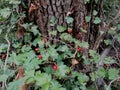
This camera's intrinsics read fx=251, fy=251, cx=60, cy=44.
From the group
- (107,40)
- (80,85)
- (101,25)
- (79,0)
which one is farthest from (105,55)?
(79,0)

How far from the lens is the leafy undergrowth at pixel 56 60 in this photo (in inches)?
72.5

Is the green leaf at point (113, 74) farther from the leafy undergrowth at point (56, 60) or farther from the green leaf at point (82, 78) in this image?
the green leaf at point (82, 78)

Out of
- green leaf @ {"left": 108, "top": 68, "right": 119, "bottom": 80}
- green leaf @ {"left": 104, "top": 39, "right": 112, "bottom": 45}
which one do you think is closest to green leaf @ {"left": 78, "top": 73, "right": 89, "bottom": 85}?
green leaf @ {"left": 108, "top": 68, "right": 119, "bottom": 80}

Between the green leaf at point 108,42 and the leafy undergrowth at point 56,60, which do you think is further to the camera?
the green leaf at point 108,42

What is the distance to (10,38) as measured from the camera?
2121 millimetres

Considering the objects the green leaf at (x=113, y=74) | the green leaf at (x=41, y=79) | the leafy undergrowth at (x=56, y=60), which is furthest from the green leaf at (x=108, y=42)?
the green leaf at (x=41, y=79)

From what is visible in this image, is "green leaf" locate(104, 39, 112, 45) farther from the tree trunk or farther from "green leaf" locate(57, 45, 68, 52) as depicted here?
"green leaf" locate(57, 45, 68, 52)

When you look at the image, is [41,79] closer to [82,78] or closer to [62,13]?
[82,78]

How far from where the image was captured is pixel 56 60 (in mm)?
1948

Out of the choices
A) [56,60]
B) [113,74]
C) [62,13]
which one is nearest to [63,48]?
[56,60]

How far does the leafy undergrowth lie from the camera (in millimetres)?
1842

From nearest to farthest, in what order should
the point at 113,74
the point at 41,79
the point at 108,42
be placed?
the point at 41,79 → the point at 113,74 → the point at 108,42

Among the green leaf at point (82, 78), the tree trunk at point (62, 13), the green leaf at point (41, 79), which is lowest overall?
the green leaf at point (82, 78)

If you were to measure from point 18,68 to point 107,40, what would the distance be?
840 mm
